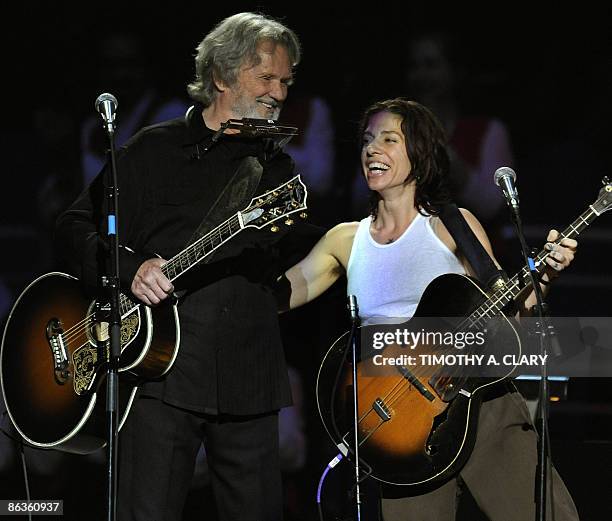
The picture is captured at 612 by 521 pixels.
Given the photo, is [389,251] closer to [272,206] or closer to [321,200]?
[272,206]

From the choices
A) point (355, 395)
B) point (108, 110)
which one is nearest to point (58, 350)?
point (108, 110)

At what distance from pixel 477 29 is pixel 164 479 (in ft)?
8.60

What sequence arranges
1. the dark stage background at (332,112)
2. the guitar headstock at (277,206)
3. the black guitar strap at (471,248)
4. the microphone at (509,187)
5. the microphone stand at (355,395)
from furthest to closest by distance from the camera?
the dark stage background at (332,112), the black guitar strap at (471,248), the microphone stand at (355,395), the guitar headstock at (277,206), the microphone at (509,187)

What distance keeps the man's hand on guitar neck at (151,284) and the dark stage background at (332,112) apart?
4.67 ft

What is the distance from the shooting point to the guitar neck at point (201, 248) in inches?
138

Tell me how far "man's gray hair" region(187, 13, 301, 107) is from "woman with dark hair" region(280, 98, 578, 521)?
0.49m

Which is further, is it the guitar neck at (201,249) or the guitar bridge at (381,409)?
the guitar bridge at (381,409)

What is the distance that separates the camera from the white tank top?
3.81 meters

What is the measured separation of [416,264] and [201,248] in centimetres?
85

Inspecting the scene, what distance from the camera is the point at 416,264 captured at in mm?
3832

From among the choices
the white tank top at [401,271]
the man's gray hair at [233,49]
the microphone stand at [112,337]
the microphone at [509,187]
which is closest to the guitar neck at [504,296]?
the white tank top at [401,271]

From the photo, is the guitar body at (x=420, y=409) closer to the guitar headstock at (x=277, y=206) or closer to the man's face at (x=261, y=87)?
the guitar headstock at (x=277, y=206)

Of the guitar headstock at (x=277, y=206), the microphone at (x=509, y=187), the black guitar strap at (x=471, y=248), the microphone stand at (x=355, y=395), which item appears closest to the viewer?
the microphone at (x=509, y=187)

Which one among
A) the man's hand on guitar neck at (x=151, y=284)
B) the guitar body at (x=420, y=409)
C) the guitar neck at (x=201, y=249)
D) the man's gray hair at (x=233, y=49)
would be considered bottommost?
the guitar body at (x=420, y=409)
